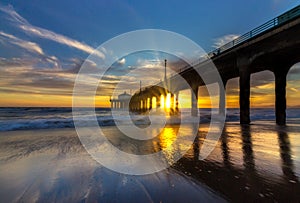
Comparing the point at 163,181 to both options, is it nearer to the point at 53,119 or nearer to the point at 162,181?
the point at 162,181

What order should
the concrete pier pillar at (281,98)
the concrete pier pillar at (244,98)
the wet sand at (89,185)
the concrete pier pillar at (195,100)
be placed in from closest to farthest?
the wet sand at (89,185) → the concrete pier pillar at (244,98) → the concrete pier pillar at (281,98) → the concrete pier pillar at (195,100)

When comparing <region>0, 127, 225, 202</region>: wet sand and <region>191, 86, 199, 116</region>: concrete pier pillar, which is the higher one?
<region>191, 86, 199, 116</region>: concrete pier pillar

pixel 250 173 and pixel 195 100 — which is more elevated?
pixel 195 100

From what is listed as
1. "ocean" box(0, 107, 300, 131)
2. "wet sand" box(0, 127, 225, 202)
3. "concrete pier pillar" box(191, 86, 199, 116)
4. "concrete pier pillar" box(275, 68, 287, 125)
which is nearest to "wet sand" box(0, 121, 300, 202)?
"wet sand" box(0, 127, 225, 202)

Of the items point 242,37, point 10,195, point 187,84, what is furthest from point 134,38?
point 187,84

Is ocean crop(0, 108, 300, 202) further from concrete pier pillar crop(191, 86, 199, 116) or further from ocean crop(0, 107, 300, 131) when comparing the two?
concrete pier pillar crop(191, 86, 199, 116)

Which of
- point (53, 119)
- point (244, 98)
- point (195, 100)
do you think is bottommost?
point (53, 119)

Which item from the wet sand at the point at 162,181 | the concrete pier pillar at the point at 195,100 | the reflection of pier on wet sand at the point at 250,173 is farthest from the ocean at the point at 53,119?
the reflection of pier on wet sand at the point at 250,173

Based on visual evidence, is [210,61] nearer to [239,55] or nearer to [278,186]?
[239,55]

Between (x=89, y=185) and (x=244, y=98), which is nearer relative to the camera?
(x=89, y=185)

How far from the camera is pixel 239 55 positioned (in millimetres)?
21203

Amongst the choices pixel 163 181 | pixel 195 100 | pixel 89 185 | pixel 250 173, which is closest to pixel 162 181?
pixel 163 181

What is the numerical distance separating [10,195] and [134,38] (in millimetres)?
12955

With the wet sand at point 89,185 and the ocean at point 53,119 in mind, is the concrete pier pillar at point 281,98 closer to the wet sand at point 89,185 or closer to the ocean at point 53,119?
the ocean at point 53,119
